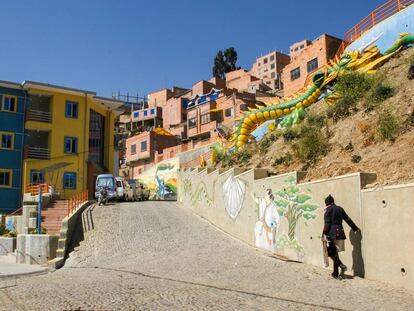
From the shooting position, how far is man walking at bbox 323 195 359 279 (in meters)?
9.09

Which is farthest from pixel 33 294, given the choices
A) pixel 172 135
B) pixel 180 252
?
pixel 172 135

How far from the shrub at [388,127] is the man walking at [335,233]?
13.1ft

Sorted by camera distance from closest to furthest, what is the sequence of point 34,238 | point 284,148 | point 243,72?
point 34,238 → point 284,148 → point 243,72

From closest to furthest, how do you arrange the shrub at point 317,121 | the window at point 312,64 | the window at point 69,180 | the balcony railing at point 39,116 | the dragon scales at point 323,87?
the shrub at point 317,121 < the dragon scales at point 323,87 < the balcony railing at point 39,116 < the window at point 69,180 < the window at point 312,64

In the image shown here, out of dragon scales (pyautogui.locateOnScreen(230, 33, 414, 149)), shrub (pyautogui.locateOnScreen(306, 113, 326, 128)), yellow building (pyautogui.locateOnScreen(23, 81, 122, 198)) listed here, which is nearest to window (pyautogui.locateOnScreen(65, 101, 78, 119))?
yellow building (pyautogui.locateOnScreen(23, 81, 122, 198))

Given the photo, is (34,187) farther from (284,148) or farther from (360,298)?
(360,298)

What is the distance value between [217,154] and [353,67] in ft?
30.8

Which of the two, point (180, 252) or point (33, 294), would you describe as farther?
point (180, 252)

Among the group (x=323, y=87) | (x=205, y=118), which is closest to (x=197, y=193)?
(x=323, y=87)

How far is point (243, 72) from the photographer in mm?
82625

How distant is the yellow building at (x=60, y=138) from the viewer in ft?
117

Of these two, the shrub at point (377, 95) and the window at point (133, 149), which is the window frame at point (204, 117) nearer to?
the window at point (133, 149)

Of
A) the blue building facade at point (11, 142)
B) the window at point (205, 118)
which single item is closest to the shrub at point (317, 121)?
the blue building facade at point (11, 142)

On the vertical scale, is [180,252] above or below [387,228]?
below
